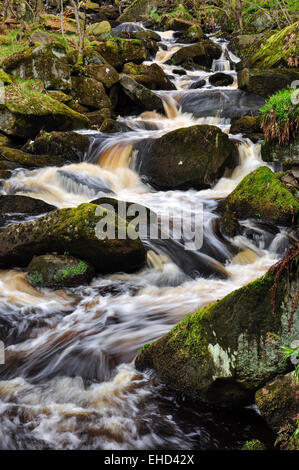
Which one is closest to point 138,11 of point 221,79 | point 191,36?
point 191,36

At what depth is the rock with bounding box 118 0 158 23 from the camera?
30000 mm

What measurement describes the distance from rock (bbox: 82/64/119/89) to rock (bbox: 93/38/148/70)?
100.0 inches

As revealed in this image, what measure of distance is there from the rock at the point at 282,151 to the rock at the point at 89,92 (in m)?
8.02

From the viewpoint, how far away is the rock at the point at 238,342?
274cm

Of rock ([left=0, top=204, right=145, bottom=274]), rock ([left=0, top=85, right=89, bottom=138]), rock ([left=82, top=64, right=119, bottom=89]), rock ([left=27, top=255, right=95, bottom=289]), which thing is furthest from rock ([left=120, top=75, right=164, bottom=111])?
rock ([left=27, top=255, right=95, bottom=289])

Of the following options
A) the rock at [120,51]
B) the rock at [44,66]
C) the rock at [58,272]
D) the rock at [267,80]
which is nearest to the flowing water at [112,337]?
the rock at [58,272]

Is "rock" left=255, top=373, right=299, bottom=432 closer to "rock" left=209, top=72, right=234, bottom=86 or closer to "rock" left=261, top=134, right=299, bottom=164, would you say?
"rock" left=261, top=134, right=299, bottom=164

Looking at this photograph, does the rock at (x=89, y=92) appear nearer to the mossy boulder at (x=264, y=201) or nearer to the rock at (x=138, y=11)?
the mossy boulder at (x=264, y=201)

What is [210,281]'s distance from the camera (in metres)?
6.04

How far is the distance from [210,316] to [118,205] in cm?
423

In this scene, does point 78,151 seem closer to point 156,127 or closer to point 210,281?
point 156,127

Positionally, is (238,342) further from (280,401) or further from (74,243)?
(74,243)

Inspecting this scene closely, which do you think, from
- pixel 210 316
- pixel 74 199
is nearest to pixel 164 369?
pixel 210 316

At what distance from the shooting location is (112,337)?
15.0 ft
